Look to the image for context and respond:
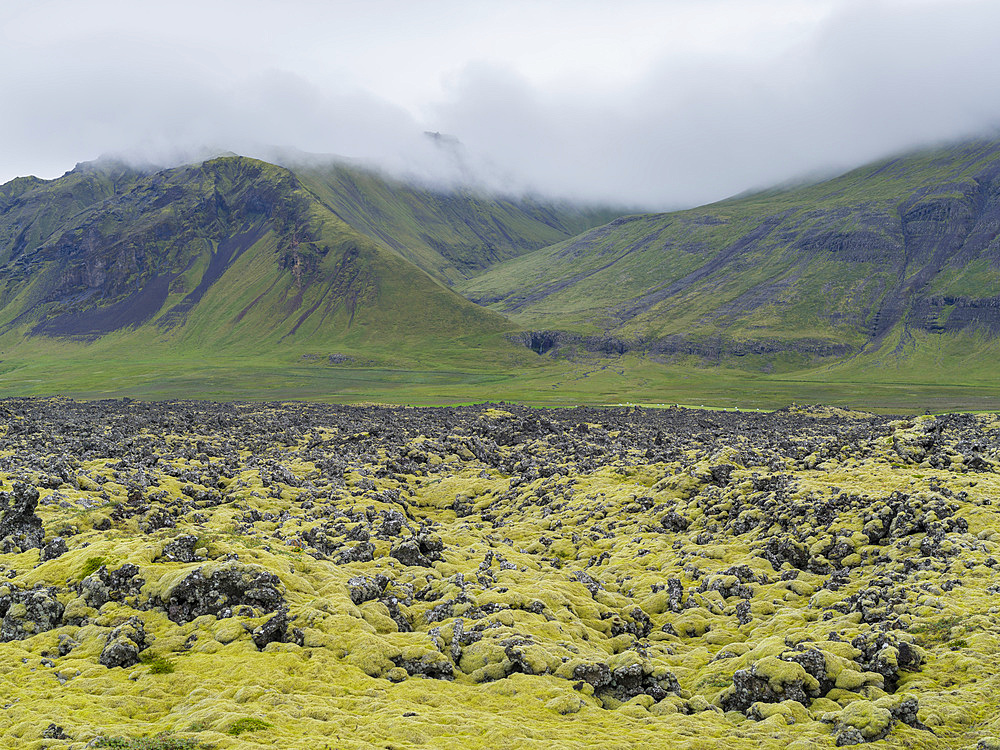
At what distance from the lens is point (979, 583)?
23344 millimetres

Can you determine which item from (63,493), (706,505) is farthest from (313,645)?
(706,505)

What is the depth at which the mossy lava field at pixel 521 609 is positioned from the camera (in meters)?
16.7

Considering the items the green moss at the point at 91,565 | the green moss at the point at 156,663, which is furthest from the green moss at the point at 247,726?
the green moss at the point at 91,565

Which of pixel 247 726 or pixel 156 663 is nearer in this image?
pixel 247 726

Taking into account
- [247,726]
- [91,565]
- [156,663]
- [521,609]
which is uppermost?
[91,565]

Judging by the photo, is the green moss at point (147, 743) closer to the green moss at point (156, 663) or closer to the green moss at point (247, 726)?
the green moss at point (247, 726)

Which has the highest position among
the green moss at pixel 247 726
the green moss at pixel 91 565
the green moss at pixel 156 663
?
the green moss at pixel 91 565

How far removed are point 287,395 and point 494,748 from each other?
533 ft

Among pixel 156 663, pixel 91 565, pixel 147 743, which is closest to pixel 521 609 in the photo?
pixel 156 663

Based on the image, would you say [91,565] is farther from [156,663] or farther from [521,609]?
[521,609]

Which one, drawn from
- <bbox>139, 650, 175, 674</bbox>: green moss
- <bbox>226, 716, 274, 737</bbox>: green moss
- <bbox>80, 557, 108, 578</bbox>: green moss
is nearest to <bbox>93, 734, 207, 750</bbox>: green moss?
<bbox>226, 716, 274, 737</bbox>: green moss

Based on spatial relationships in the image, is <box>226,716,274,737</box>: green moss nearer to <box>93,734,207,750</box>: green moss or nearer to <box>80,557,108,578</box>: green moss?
<box>93,734,207,750</box>: green moss

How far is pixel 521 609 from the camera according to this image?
24703mm

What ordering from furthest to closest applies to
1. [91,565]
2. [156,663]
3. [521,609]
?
[521,609]
[91,565]
[156,663]
